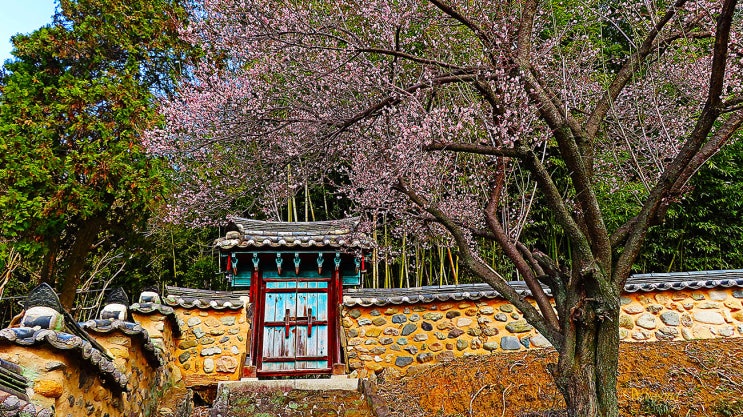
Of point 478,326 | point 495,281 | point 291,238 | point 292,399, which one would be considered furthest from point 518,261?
point 291,238

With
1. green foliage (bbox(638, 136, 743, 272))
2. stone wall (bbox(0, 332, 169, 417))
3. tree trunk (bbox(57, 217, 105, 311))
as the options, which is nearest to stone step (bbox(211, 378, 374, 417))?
stone wall (bbox(0, 332, 169, 417))

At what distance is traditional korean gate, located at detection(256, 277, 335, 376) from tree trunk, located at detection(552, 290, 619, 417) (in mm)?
4420

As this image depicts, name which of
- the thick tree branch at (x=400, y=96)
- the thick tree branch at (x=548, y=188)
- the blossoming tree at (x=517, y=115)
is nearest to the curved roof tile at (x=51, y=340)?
the blossoming tree at (x=517, y=115)

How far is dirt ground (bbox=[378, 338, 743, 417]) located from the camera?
14.0 feet

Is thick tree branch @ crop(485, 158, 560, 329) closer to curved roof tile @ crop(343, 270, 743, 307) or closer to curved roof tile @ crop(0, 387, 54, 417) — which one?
curved roof tile @ crop(343, 270, 743, 307)

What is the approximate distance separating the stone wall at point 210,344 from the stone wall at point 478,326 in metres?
1.42

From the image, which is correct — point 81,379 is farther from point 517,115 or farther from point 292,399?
point 517,115

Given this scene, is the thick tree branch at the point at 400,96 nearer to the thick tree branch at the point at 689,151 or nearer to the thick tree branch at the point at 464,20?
the thick tree branch at the point at 464,20

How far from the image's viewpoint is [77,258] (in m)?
9.99

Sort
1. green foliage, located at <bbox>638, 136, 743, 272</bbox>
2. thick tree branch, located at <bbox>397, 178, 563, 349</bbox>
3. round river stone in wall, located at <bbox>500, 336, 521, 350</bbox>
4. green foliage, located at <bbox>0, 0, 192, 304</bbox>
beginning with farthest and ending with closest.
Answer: green foliage, located at <bbox>0, 0, 192, 304</bbox> → green foliage, located at <bbox>638, 136, 743, 272</bbox> → round river stone in wall, located at <bbox>500, 336, 521, 350</bbox> → thick tree branch, located at <bbox>397, 178, 563, 349</bbox>

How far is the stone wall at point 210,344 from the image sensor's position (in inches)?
257

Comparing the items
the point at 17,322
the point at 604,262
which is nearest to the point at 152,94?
the point at 17,322

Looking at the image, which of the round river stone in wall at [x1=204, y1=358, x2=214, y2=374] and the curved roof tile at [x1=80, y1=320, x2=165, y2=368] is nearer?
the curved roof tile at [x1=80, y1=320, x2=165, y2=368]

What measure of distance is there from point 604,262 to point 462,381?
8.20ft
